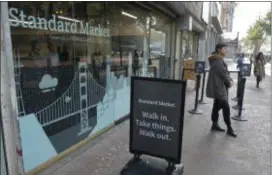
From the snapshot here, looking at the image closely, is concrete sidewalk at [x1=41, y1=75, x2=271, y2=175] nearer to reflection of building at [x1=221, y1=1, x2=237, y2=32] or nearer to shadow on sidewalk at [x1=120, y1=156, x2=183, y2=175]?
shadow on sidewalk at [x1=120, y1=156, x2=183, y2=175]

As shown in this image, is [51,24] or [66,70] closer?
[51,24]

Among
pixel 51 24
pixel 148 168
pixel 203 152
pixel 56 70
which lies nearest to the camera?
pixel 148 168

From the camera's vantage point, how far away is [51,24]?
3.26 m

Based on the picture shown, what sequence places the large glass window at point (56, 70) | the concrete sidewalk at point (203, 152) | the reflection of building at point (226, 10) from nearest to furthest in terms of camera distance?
the large glass window at point (56, 70), the concrete sidewalk at point (203, 152), the reflection of building at point (226, 10)

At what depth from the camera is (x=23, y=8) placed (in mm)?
2857

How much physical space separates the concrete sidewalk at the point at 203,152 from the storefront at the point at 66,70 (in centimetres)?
34

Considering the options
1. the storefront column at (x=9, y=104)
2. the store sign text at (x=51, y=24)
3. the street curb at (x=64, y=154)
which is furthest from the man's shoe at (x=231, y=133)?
the storefront column at (x=9, y=104)

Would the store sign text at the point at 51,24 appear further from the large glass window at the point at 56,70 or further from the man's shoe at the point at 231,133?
the man's shoe at the point at 231,133

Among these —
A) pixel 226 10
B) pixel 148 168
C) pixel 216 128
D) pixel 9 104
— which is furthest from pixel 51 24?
pixel 226 10

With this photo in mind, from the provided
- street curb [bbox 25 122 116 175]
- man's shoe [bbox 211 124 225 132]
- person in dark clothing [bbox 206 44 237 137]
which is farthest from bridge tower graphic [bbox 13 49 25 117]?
man's shoe [bbox 211 124 225 132]

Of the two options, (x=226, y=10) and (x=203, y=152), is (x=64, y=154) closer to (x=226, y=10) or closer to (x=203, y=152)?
(x=203, y=152)

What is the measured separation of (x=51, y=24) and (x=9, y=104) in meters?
1.21

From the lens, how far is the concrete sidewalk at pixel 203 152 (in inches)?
135

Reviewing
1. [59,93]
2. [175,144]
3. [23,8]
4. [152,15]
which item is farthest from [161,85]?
[152,15]
